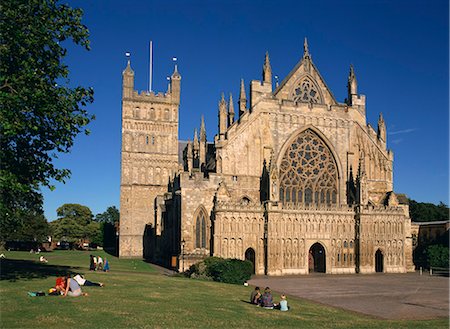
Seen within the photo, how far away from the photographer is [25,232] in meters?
82.1

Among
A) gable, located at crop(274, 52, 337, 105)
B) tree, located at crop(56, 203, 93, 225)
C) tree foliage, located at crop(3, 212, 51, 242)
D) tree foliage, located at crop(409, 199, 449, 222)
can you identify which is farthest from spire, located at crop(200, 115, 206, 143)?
tree, located at crop(56, 203, 93, 225)

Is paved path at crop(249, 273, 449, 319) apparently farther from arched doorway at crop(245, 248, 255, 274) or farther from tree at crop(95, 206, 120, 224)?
tree at crop(95, 206, 120, 224)

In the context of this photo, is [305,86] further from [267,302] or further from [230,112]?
[267,302]

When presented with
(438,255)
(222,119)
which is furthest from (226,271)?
(438,255)

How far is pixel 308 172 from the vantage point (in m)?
51.9

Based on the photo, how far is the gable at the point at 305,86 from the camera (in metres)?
52.4

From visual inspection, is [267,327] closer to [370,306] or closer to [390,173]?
[370,306]

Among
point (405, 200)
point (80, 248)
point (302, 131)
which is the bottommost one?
point (80, 248)

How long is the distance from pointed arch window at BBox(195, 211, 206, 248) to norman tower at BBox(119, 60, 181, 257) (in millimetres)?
29705

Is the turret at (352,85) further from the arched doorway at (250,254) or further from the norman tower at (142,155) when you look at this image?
the norman tower at (142,155)

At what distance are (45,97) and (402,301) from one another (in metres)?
22.2

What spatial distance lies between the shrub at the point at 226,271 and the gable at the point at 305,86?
863 inches

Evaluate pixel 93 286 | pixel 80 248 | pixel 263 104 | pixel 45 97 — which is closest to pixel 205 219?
pixel 263 104

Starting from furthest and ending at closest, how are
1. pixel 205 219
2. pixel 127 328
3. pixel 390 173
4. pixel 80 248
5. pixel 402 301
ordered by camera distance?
pixel 80 248
pixel 390 173
pixel 205 219
pixel 402 301
pixel 127 328
